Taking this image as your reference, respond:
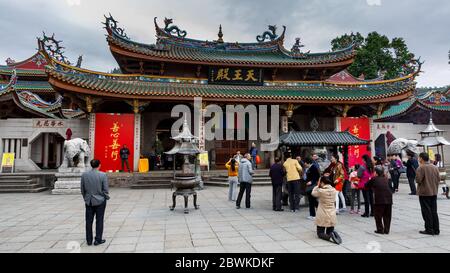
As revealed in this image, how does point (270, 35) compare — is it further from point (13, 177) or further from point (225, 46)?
point (13, 177)

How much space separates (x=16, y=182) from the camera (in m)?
11.2

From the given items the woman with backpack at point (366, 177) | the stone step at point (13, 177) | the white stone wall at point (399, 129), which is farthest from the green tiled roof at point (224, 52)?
the woman with backpack at point (366, 177)

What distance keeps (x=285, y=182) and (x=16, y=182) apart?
1120 cm

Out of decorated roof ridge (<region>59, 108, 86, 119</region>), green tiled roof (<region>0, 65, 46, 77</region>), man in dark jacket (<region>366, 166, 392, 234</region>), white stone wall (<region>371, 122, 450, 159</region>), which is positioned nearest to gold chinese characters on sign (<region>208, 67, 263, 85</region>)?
white stone wall (<region>371, 122, 450, 159</region>)

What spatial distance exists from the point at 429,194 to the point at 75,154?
11509 mm

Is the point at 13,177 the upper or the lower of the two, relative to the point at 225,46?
lower

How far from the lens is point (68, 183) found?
10.6 m

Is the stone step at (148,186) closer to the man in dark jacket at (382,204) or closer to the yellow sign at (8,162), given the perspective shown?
the yellow sign at (8,162)

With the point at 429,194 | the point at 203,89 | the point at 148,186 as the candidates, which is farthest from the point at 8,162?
the point at 429,194

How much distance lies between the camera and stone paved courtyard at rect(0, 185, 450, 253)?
435 cm

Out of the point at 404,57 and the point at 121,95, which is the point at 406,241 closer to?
the point at 121,95

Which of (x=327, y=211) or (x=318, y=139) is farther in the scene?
(x=318, y=139)

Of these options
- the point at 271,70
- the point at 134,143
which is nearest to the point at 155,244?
the point at 134,143

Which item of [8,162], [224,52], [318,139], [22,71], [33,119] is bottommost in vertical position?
[8,162]
